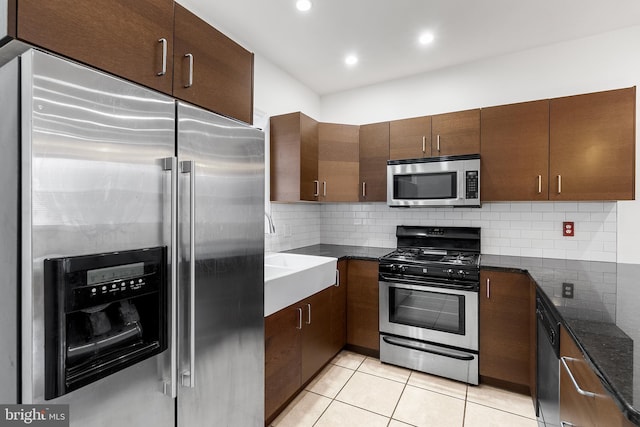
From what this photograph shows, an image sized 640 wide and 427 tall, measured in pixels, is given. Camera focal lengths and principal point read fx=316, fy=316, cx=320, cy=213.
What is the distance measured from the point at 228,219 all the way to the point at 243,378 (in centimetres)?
76

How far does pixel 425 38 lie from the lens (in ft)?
8.32

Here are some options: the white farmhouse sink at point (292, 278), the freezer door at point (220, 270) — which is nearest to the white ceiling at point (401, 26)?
the freezer door at point (220, 270)

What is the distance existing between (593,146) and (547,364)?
1.63 meters

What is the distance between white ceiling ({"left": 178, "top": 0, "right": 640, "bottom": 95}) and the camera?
2.13 metres

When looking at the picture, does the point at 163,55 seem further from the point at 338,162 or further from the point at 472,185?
the point at 472,185

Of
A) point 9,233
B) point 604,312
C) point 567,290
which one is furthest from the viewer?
point 567,290

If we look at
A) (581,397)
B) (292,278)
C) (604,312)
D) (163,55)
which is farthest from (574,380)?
(163,55)

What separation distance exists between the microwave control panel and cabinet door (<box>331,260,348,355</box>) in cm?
121

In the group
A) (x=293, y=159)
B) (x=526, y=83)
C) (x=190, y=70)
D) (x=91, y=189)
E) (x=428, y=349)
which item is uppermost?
(x=526, y=83)

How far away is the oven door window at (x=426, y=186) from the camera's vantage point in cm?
270

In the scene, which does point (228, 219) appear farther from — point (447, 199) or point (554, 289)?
point (447, 199)

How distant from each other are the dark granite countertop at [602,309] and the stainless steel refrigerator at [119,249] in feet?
4.16

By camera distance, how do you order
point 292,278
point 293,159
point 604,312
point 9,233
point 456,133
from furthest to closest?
point 293,159, point 456,133, point 292,278, point 604,312, point 9,233

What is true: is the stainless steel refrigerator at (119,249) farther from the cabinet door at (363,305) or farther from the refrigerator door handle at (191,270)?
the cabinet door at (363,305)
